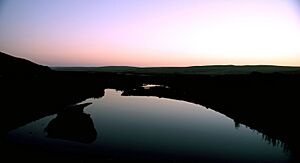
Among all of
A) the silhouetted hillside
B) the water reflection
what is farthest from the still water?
the silhouetted hillside

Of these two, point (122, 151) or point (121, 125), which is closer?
point (122, 151)

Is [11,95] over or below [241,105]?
over

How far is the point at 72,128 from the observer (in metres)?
24.5

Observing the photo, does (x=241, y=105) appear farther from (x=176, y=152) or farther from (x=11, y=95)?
(x=11, y=95)

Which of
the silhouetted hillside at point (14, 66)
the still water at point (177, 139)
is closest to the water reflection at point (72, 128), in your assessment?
the still water at point (177, 139)

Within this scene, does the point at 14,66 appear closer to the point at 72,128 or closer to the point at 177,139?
Result: the point at 72,128

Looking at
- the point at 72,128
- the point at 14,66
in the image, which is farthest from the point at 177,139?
the point at 14,66

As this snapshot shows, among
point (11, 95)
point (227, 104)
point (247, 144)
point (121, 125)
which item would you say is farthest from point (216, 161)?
point (11, 95)

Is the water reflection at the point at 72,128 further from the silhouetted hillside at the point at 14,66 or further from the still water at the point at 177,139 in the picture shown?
the silhouetted hillside at the point at 14,66

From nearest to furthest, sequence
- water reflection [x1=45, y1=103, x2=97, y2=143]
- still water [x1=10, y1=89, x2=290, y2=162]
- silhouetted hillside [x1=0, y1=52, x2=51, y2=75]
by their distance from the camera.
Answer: still water [x1=10, y1=89, x2=290, y2=162]
water reflection [x1=45, y1=103, x2=97, y2=143]
silhouetted hillside [x1=0, y1=52, x2=51, y2=75]

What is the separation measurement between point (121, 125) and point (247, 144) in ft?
45.3

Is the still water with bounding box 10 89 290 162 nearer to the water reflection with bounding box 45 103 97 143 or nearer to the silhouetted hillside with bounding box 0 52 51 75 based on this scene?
the water reflection with bounding box 45 103 97 143

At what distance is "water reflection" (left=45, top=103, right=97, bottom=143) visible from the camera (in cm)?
2281

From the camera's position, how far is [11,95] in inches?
1603
